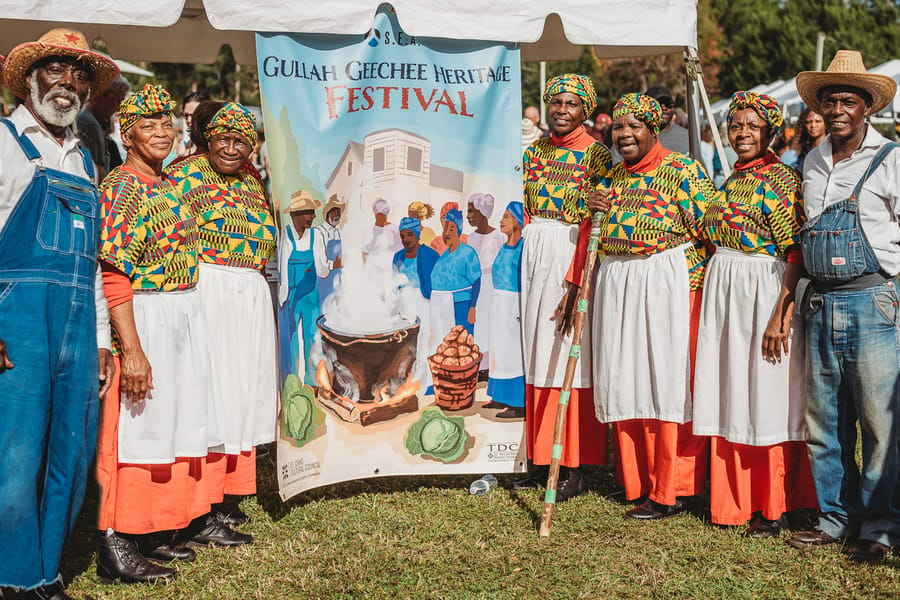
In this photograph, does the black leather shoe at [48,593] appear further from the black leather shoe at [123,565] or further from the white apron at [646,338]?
the white apron at [646,338]

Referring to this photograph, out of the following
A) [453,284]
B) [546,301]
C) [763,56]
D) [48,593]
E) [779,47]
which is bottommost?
[48,593]

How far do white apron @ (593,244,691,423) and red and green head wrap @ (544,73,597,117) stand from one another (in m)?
0.94

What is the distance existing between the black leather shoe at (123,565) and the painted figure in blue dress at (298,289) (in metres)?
1.14

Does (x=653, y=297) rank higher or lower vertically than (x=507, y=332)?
higher

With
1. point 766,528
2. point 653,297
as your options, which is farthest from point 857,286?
point 766,528

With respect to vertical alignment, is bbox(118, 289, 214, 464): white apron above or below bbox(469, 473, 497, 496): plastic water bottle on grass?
above

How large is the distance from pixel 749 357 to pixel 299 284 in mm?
2385

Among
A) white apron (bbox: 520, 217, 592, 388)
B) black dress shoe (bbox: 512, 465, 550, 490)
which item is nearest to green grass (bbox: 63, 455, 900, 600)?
black dress shoe (bbox: 512, 465, 550, 490)

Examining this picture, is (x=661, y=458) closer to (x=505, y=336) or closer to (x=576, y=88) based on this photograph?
(x=505, y=336)

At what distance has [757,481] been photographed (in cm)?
477

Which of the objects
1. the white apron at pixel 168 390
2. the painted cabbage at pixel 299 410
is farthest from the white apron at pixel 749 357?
the white apron at pixel 168 390

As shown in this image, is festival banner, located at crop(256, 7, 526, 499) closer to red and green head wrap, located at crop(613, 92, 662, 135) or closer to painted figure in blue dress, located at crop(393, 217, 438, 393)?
painted figure in blue dress, located at crop(393, 217, 438, 393)

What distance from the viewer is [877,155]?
4.12 metres

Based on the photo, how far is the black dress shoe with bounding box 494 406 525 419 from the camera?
5156 mm
